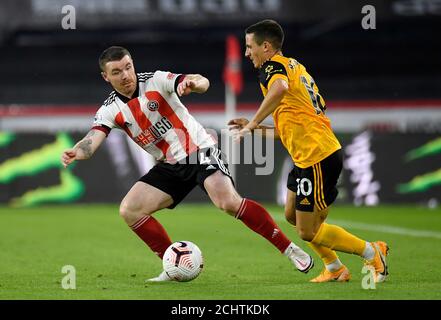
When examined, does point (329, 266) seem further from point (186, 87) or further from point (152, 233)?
point (186, 87)

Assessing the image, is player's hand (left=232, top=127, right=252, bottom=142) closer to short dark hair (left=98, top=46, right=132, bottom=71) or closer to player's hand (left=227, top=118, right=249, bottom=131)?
player's hand (left=227, top=118, right=249, bottom=131)

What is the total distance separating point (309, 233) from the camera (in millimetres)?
7449

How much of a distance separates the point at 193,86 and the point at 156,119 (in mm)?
730

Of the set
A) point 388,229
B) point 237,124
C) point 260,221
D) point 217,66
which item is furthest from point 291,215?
point 217,66

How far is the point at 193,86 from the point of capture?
7.17 m

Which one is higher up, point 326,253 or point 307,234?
point 307,234

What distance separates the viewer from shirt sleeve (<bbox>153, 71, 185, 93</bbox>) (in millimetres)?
7629

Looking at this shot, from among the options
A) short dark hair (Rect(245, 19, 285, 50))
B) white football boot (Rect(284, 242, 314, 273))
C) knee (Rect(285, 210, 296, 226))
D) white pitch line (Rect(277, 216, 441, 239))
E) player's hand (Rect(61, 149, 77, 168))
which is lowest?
white pitch line (Rect(277, 216, 441, 239))

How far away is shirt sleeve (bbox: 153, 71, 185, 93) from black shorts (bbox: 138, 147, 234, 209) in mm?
560

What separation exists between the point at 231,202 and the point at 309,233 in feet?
2.09

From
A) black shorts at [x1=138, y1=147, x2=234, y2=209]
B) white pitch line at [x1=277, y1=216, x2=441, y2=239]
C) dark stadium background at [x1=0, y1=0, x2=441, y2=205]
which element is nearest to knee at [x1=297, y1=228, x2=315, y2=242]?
black shorts at [x1=138, y1=147, x2=234, y2=209]

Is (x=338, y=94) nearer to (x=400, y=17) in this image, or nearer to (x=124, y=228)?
(x=400, y=17)
